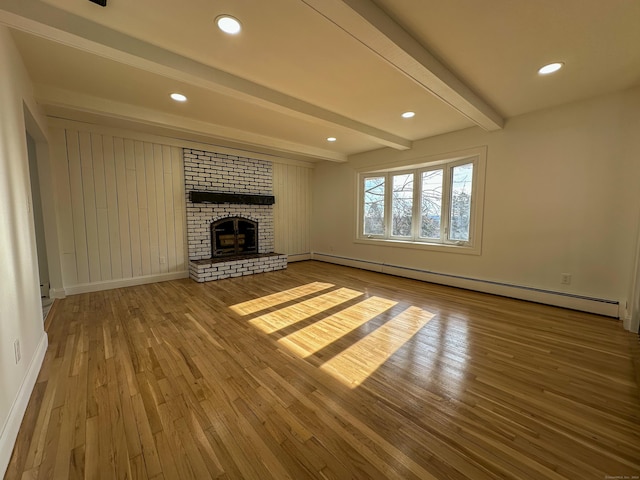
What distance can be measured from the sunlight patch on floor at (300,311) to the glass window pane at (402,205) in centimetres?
182

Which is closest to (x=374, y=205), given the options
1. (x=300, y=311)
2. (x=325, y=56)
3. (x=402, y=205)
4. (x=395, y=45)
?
(x=402, y=205)

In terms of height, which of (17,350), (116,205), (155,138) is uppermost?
(155,138)

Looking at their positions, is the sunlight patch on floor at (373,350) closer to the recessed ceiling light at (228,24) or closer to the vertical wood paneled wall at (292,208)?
the recessed ceiling light at (228,24)

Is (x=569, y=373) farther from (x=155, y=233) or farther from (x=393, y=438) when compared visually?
(x=155, y=233)

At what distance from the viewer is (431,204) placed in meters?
4.70

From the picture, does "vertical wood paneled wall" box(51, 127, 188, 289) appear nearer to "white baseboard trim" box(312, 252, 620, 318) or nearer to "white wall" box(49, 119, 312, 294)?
"white wall" box(49, 119, 312, 294)

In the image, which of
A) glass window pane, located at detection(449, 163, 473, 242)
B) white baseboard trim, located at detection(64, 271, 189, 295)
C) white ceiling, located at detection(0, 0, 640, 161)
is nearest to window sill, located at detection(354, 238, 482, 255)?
glass window pane, located at detection(449, 163, 473, 242)

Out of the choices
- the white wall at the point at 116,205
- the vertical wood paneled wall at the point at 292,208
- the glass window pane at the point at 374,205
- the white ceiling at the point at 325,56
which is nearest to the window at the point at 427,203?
the glass window pane at the point at 374,205

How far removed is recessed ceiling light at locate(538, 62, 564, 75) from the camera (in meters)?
2.28

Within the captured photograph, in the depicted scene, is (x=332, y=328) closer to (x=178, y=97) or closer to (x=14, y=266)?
(x=14, y=266)

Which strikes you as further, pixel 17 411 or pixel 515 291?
pixel 515 291

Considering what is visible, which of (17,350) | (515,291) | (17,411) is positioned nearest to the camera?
(17,411)

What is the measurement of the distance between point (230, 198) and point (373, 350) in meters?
4.05

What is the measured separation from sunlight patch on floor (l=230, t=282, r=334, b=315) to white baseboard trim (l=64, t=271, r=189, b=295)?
2.05 metres
